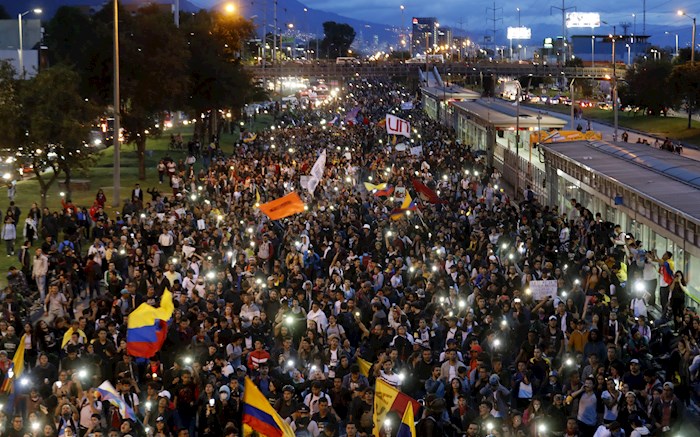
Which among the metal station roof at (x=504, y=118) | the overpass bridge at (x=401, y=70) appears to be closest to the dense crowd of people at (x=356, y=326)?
the metal station roof at (x=504, y=118)

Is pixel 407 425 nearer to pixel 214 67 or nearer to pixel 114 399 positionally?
pixel 114 399

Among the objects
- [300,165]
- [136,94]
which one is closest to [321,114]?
[136,94]

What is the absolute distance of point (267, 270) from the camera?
73.8 ft

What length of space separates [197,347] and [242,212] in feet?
44.7

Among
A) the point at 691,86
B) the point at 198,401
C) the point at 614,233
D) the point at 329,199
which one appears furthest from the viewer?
the point at 691,86

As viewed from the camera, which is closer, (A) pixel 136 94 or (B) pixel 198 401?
(B) pixel 198 401

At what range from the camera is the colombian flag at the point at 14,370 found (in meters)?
13.5

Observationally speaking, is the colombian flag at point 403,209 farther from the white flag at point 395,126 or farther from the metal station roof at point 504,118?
the metal station roof at point 504,118

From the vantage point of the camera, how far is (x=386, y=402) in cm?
1180

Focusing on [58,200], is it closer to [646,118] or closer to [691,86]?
[691,86]

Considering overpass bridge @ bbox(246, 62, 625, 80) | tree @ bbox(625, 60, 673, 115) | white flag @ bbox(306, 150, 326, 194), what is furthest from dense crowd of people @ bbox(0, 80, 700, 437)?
overpass bridge @ bbox(246, 62, 625, 80)

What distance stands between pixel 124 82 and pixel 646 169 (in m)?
31.0

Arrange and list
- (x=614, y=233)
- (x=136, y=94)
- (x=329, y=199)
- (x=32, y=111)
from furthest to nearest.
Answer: (x=136, y=94) < (x=32, y=111) < (x=329, y=199) < (x=614, y=233)

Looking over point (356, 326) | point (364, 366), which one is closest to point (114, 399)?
point (364, 366)
